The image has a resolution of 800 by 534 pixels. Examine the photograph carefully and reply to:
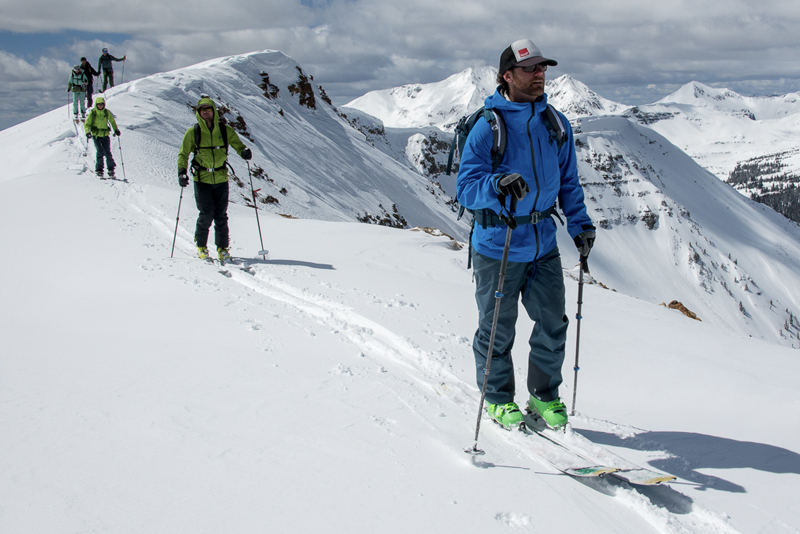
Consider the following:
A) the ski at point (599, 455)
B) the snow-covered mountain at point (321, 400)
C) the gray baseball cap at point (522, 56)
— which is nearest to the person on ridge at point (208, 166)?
the snow-covered mountain at point (321, 400)

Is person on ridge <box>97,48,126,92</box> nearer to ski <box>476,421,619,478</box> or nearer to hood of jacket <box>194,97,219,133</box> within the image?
hood of jacket <box>194,97,219,133</box>

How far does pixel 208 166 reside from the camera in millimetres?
8422

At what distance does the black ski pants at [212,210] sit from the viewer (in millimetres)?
8617

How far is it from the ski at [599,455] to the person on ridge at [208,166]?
6549 millimetres

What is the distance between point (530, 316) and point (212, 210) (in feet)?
22.1

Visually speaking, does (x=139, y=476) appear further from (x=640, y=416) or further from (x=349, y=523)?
(x=640, y=416)

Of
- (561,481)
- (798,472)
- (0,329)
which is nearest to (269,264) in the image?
(0,329)

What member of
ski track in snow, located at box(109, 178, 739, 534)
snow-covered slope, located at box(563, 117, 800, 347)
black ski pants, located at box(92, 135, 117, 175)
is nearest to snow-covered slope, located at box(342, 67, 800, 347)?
snow-covered slope, located at box(563, 117, 800, 347)

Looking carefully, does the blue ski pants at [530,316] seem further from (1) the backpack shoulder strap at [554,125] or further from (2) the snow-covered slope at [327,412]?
(1) the backpack shoulder strap at [554,125]

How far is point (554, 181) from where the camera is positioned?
349cm

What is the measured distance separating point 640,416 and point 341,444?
2934 mm

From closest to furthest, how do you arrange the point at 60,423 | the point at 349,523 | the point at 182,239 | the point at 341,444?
1. the point at 349,523
2. the point at 60,423
3. the point at 341,444
4. the point at 182,239

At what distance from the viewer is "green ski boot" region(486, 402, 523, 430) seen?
3.66 meters

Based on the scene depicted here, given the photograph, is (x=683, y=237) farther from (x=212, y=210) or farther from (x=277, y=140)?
(x=212, y=210)
